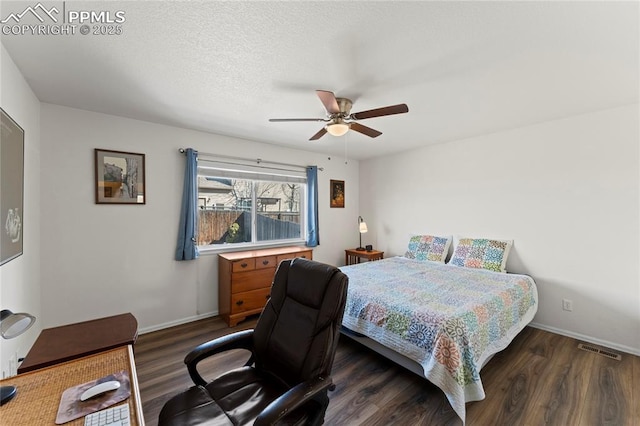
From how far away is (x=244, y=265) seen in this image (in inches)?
127

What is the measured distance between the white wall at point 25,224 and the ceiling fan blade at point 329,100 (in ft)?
6.28

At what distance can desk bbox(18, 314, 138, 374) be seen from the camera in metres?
1.53

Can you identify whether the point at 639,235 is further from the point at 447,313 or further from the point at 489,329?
the point at 447,313

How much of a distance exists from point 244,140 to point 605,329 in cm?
464

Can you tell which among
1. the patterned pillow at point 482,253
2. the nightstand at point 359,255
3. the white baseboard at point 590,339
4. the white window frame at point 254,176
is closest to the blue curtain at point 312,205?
the white window frame at point 254,176

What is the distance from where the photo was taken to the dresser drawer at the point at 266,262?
11.0 feet

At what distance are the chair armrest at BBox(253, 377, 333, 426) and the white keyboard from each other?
0.43 metres

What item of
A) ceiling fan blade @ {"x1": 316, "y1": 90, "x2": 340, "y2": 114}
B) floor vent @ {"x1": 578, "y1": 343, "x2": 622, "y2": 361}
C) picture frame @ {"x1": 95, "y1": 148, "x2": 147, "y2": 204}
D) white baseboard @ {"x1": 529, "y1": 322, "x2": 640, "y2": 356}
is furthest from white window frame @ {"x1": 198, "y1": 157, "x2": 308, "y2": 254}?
floor vent @ {"x1": 578, "y1": 343, "x2": 622, "y2": 361}

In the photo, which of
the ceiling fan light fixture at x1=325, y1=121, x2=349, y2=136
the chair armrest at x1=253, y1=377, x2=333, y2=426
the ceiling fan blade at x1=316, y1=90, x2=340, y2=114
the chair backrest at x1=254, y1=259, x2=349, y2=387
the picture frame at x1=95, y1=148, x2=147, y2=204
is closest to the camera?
the chair armrest at x1=253, y1=377, x2=333, y2=426

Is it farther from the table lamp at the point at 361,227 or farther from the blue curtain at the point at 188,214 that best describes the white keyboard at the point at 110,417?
the table lamp at the point at 361,227

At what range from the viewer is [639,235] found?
2.50 m

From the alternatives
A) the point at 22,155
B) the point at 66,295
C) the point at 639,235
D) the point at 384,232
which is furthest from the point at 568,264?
the point at 66,295

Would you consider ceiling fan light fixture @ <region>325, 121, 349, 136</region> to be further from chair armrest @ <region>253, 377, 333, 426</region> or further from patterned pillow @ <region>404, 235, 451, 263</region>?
patterned pillow @ <region>404, 235, 451, 263</region>

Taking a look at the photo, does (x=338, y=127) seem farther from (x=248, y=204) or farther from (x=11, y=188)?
(x=11, y=188)
